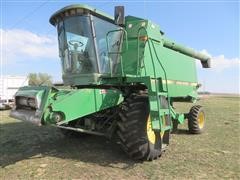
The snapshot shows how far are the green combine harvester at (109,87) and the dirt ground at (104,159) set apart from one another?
1.38ft

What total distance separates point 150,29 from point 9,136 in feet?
16.5

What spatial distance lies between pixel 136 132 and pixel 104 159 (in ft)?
3.15

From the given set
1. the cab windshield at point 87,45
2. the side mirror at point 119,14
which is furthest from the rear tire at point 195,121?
the side mirror at point 119,14

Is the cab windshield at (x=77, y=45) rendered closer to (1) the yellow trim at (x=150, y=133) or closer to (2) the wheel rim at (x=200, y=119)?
(1) the yellow trim at (x=150, y=133)

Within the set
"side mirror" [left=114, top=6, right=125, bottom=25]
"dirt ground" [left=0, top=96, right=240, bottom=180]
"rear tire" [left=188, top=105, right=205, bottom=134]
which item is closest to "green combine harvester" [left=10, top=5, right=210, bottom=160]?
"side mirror" [left=114, top=6, right=125, bottom=25]

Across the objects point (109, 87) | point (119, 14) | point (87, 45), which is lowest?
point (109, 87)

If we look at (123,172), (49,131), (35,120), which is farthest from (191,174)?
(49,131)

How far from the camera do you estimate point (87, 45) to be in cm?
708

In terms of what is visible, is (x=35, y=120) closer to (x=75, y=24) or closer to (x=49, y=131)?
(x=75, y=24)

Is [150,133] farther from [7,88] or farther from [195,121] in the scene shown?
[7,88]

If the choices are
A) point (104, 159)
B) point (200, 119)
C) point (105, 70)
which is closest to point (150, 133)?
point (104, 159)

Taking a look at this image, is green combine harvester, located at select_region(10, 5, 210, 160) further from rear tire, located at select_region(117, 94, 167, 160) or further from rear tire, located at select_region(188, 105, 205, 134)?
rear tire, located at select_region(188, 105, 205, 134)

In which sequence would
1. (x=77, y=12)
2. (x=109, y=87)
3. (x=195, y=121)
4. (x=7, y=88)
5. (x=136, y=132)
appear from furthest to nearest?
(x=7, y=88) < (x=195, y=121) < (x=109, y=87) < (x=77, y=12) < (x=136, y=132)

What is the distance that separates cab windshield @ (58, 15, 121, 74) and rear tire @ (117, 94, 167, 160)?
45.5 inches
